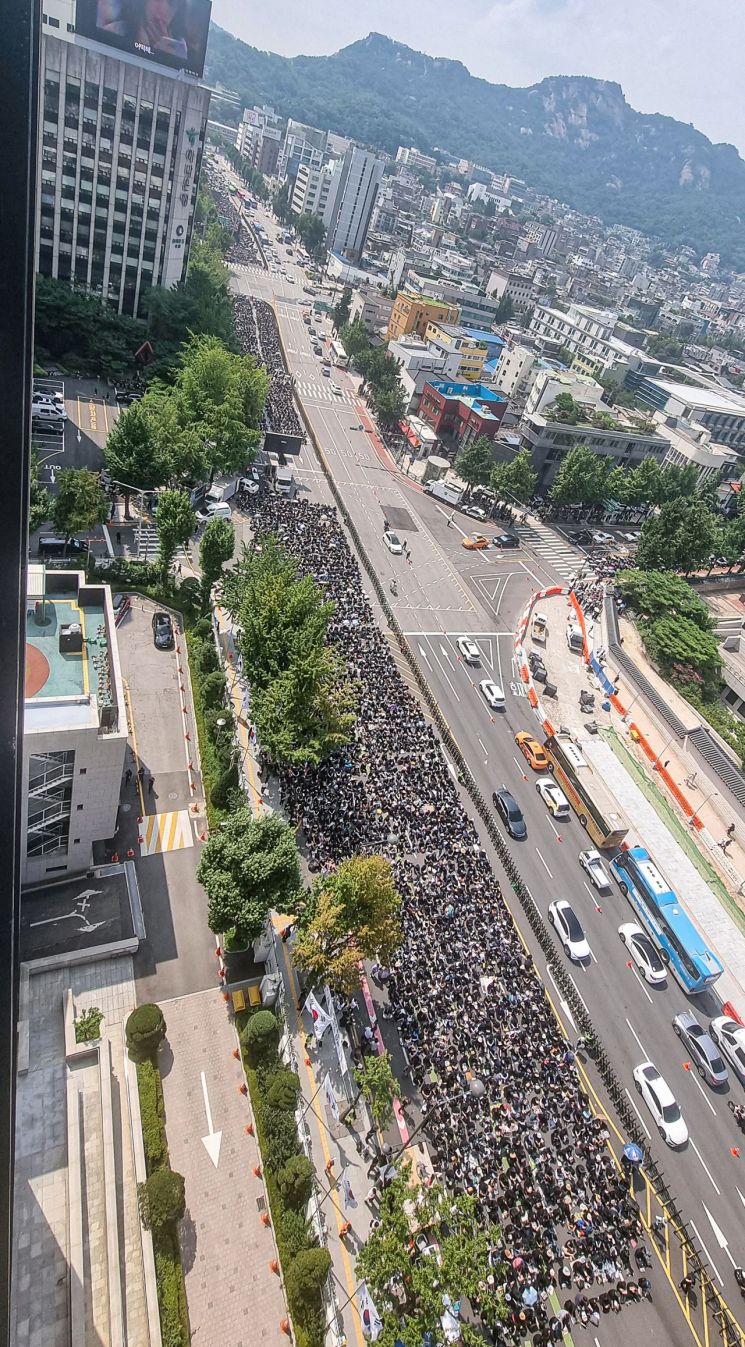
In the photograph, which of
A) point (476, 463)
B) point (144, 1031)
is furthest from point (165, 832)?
point (476, 463)

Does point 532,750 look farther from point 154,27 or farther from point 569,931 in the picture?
point 154,27

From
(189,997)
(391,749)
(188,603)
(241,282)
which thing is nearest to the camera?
(189,997)

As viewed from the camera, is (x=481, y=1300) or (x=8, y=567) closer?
(x=8, y=567)

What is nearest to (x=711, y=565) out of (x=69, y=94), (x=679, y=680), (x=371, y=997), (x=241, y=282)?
(x=679, y=680)

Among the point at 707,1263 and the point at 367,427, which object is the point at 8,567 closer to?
the point at 707,1263

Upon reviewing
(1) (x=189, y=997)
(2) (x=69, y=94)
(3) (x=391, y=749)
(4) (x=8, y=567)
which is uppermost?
(2) (x=69, y=94)

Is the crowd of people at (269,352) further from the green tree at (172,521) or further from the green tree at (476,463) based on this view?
the green tree at (172,521)
